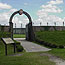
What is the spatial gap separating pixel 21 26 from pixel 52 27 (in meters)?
27.8

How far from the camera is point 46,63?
10.7 m

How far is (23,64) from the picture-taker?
10.3 m

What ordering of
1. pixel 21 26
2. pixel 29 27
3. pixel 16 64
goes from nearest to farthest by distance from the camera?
pixel 16 64, pixel 29 27, pixel 21 26

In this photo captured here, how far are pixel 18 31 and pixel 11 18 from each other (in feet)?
118

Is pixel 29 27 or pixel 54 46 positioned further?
pixel 29 27

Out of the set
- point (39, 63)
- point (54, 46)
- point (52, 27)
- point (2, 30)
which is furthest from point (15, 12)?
point (39, 63)

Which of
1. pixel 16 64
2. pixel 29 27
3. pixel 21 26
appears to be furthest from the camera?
pixel 21 26

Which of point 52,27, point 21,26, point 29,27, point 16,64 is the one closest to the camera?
point 16,64

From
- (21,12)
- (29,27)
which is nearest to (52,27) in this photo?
(29,27)

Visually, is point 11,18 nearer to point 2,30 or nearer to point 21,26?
point 2,30

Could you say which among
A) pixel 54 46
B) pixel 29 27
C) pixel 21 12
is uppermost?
pixel 21 12

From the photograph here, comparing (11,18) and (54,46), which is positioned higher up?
(11,18)

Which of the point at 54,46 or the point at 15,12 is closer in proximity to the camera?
the point at 54,46

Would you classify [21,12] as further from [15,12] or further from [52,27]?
[52,27]
